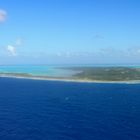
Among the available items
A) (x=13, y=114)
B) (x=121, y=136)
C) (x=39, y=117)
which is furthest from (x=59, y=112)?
(x=121, y=136)

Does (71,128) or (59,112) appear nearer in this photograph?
(71,128)

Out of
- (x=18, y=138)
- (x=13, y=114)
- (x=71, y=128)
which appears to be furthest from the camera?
(x=13, y=114)

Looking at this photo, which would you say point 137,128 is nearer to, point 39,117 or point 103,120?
point 103,120

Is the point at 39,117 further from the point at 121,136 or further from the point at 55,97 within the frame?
the point at 55,97

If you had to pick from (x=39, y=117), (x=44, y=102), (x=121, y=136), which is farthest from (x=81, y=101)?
(x=121, y=136)

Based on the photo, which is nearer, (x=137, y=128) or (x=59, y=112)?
(x=137, y=128)

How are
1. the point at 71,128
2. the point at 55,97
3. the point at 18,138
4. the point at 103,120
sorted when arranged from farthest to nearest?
the point at 55,97
the point at 103,120
the point at 71,128
the point at 18,138
